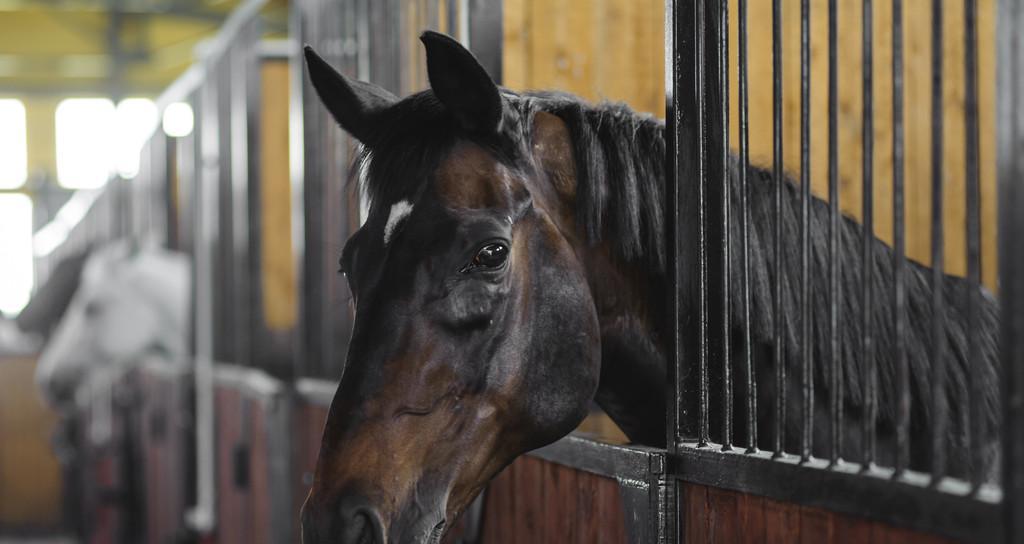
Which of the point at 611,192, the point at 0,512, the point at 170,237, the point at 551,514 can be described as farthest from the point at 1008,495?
the point at 0,512

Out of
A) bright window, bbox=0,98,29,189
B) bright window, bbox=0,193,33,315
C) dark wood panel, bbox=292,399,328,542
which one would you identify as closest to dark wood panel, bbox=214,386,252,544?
dark wood panel, bbox=292,399,328,542

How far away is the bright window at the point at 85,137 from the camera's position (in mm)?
15609

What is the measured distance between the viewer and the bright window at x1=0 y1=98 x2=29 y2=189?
15562 millimetres

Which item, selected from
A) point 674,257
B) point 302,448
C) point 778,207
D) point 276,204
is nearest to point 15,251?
point 276,204

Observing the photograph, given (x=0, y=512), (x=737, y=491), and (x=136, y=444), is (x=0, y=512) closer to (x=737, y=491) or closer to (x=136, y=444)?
(x=136, y=444)

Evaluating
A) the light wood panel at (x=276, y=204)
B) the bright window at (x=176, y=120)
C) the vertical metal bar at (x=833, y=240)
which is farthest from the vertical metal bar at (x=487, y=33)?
the bright window at (x=176, y=120)

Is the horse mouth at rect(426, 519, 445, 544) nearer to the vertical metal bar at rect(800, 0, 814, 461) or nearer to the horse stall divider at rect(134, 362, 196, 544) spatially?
the vertical metal bar at rect(800, 0, 814, 461)

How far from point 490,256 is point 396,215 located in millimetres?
121

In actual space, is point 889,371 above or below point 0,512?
above

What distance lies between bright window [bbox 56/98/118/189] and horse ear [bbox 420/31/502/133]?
49.5 ft

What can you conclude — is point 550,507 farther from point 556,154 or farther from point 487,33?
point 487,33

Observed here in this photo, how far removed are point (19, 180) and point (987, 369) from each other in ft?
51.4

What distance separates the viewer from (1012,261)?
2.93 feet

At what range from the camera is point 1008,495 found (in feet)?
2.90
